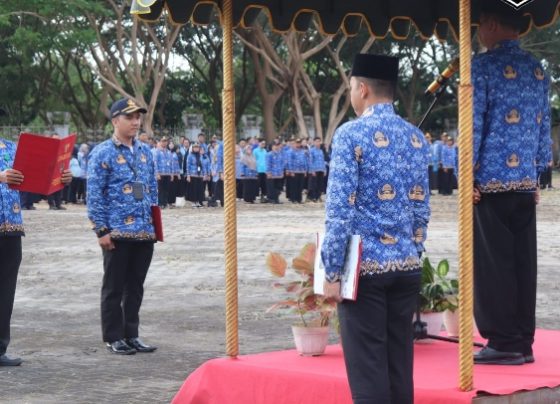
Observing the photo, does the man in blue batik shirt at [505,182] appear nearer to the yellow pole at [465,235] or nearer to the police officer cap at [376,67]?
the yellow pole at [465,235]

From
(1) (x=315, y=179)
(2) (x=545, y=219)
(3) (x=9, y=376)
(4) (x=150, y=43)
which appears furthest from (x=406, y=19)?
(4) (x=150, y=43)

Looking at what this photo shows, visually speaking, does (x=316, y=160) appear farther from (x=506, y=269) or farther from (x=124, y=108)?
(x=506, y=269)

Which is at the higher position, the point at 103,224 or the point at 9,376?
the point at 103,224

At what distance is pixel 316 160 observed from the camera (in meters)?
37.2

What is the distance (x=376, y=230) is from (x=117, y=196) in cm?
417

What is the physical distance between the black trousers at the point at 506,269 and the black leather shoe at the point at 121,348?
3.33m

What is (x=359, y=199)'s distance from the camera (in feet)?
18.6

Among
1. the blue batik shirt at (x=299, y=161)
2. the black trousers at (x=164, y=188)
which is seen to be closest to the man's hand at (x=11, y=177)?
the black trousers at (x=164, y=188)

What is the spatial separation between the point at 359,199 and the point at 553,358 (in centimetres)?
242

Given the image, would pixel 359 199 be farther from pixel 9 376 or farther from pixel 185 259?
pixel 185 259

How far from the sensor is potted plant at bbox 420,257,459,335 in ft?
26.1

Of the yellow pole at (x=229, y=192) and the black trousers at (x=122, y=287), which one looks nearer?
the yellow pole at (x=229, y=192)

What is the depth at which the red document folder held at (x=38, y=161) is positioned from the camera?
866 cm

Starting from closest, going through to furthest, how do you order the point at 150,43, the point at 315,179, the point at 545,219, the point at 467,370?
the point at 467,370 → the point at 545,219 → the point at 315,179 → the point at 150,43
